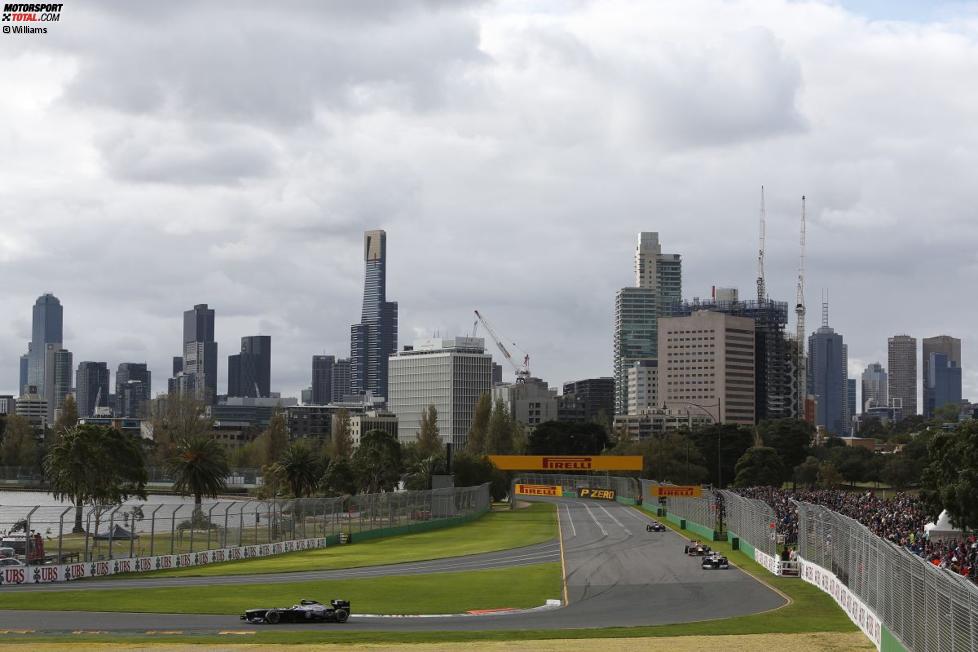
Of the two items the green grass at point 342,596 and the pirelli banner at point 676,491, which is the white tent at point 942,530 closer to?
the green grass at point 342,596

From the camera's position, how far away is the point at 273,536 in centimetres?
8375

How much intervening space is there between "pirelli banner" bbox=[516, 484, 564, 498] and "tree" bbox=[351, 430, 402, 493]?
96.6 feet

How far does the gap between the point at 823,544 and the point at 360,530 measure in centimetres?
4870

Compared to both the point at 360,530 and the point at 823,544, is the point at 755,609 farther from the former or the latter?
the point at 360,530

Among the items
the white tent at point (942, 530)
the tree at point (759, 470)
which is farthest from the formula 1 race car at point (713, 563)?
the tree at point (759, 470)

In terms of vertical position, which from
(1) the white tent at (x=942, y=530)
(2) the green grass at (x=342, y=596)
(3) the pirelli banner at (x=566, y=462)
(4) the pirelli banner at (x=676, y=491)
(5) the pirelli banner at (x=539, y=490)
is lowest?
(5) the pirelli banner at (x=539, y=490)

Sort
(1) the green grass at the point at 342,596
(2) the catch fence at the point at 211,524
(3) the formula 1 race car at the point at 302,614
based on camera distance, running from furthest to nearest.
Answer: (2) the catch fence at the point at 211,524, (1) the green grass at the point at 342,596, (3) the formula 1 race car at the point at 302,614

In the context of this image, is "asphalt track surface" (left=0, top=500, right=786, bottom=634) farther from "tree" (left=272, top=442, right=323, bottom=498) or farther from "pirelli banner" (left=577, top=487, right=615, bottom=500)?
"pirelli banner" (left=577, top=487, right=615, bottom=500)

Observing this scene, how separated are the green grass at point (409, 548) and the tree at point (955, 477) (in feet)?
95.4

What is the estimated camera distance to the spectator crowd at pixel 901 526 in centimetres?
5594

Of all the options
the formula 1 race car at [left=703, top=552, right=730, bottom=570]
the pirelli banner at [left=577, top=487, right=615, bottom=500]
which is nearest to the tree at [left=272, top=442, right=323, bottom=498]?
the pirelli banner at [left=577, top=487, right=615, bottom=500]

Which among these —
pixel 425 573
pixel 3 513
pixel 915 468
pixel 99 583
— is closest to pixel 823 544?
pixel 425 573

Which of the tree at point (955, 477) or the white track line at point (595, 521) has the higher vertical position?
the tree at point (955, 477)

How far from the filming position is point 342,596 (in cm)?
5600
